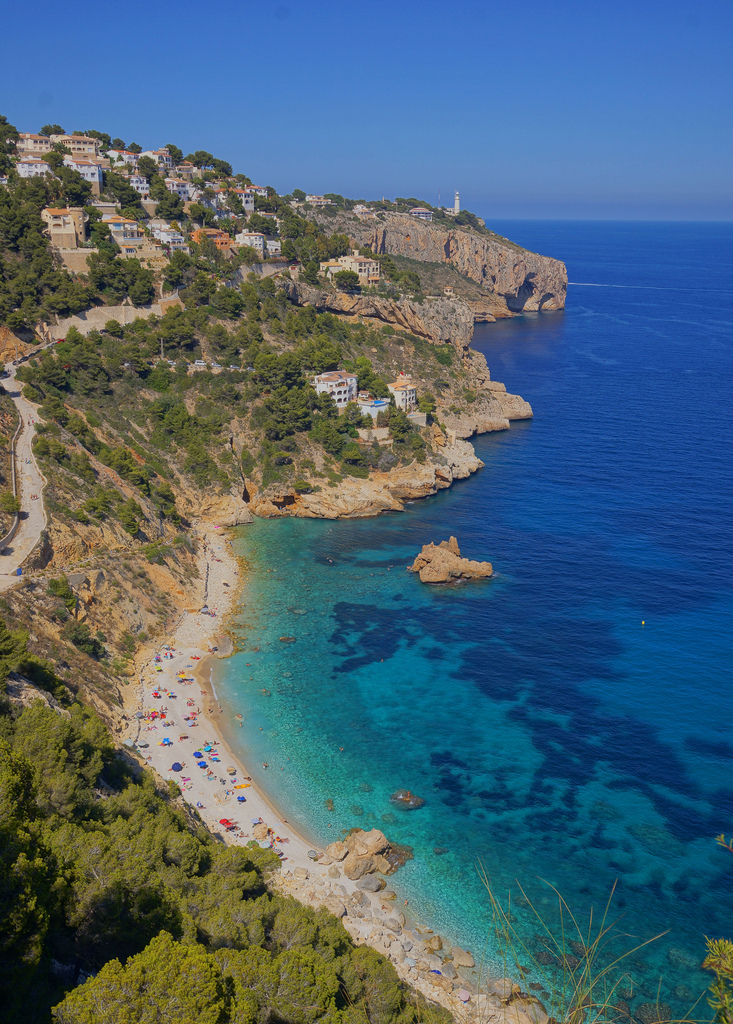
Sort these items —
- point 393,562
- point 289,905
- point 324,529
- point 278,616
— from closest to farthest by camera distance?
1. point 289,905
2. point 278,616
3. point 393,562
4. point 324,529

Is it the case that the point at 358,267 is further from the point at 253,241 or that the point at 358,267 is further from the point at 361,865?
the point at 361,865

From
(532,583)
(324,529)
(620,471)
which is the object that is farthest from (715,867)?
(620,471)

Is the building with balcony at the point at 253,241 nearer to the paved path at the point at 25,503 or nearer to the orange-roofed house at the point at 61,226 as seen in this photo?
the orange-roofed house at the point at 61,226

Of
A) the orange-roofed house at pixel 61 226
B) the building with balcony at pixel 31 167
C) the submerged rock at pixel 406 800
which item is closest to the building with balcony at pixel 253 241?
the building with balcony at pixel 31 167

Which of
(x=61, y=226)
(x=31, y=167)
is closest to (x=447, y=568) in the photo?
(x=61, y=226)

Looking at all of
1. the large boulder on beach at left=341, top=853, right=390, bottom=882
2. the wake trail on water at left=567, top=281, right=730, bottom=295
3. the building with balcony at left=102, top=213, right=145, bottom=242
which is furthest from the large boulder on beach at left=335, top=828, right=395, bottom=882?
the wake trail on water at left=567, top=281, right=730, bottom=295

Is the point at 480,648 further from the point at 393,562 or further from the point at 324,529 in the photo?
the point at 324,529
